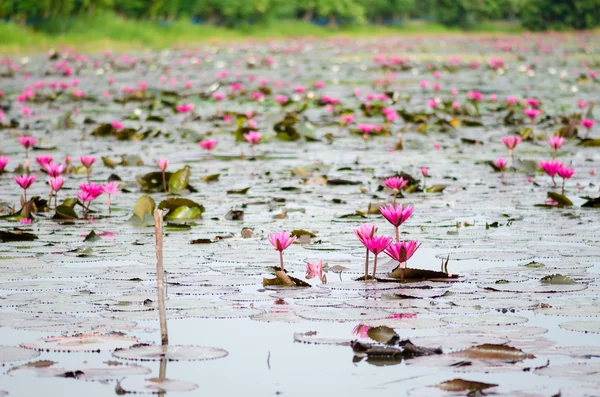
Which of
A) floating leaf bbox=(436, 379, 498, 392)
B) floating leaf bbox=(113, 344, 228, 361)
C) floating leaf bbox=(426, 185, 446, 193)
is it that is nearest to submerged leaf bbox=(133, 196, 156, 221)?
floating leaf bbox=(426, 185, 446, 193)

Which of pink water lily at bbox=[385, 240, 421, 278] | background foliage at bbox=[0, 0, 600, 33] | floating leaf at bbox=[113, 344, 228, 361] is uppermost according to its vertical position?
background foliage at bbox=[0, 0, 600, 33]

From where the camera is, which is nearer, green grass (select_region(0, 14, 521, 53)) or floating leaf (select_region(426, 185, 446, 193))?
floating leaf (select_region(426, 185, 446, 193))

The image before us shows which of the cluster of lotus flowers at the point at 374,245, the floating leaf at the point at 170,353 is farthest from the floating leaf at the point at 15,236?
the floating leaf at the point at 170,353

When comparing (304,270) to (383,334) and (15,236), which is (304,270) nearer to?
(383,334)

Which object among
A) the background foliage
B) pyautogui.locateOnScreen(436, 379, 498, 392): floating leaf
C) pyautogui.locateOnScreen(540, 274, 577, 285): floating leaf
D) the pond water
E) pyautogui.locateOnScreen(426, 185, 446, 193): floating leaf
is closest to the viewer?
pyautogui.locateOnScreen(436, 379, 498, 392): floating leaf

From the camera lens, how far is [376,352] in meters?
2.43

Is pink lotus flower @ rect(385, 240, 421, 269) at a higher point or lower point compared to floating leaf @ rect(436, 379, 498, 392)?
higher

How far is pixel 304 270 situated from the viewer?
3518 millimetres

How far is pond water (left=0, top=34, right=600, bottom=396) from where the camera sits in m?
2.29

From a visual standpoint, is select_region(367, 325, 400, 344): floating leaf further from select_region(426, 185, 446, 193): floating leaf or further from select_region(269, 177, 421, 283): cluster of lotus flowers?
select_region(426, 185, 446, 193): floating leaf

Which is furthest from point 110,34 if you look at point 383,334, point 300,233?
point 383,334

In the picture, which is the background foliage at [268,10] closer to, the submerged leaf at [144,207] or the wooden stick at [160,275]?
the submerged leaf at [144,207]

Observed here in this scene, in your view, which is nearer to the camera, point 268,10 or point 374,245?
point 374,245

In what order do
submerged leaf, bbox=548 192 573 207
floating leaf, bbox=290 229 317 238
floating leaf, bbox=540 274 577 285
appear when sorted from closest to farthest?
floating leaf, bbox=540 274 577 285 → floating leaf, bbox=290 229 317 238 → submerged leaf, bbox=548 192 573 207
